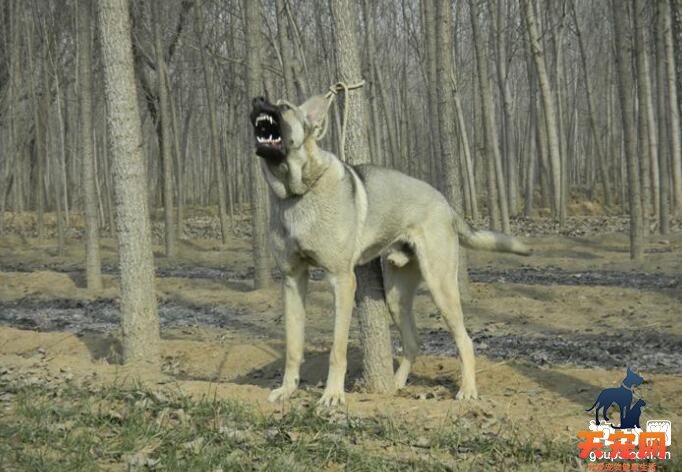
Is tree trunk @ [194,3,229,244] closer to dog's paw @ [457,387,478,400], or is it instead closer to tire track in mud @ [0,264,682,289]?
tire track in mud @ [0,264,682,289]

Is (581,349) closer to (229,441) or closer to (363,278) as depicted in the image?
(363,278)

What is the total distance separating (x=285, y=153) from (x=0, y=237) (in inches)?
913

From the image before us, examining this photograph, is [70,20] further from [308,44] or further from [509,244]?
[509,244]

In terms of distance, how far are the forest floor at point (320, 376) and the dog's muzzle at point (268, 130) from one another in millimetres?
1759

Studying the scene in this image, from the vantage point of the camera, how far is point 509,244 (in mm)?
6695

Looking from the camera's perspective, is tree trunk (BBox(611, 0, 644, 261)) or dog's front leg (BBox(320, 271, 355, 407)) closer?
dog's front leg (BBox(320, 271, 355, 407))

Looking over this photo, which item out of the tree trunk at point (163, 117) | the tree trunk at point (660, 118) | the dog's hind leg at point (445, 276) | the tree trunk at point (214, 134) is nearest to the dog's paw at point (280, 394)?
the dog's hind leg at point (445, 276)

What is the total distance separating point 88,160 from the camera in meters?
14.2

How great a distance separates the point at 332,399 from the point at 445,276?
4.94 feet

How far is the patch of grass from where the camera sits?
13.1ft

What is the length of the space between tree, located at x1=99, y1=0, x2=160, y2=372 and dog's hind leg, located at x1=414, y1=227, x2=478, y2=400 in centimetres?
293

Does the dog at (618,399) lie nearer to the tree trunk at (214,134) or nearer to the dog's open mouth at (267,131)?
the dog's open mouth at (267,131)

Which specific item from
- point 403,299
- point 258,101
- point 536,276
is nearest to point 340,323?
point 403,299

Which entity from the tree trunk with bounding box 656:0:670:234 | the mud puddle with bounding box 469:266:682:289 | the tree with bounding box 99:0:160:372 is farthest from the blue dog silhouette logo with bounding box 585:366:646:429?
the tree trunk with bounding box 656:0:670:234
